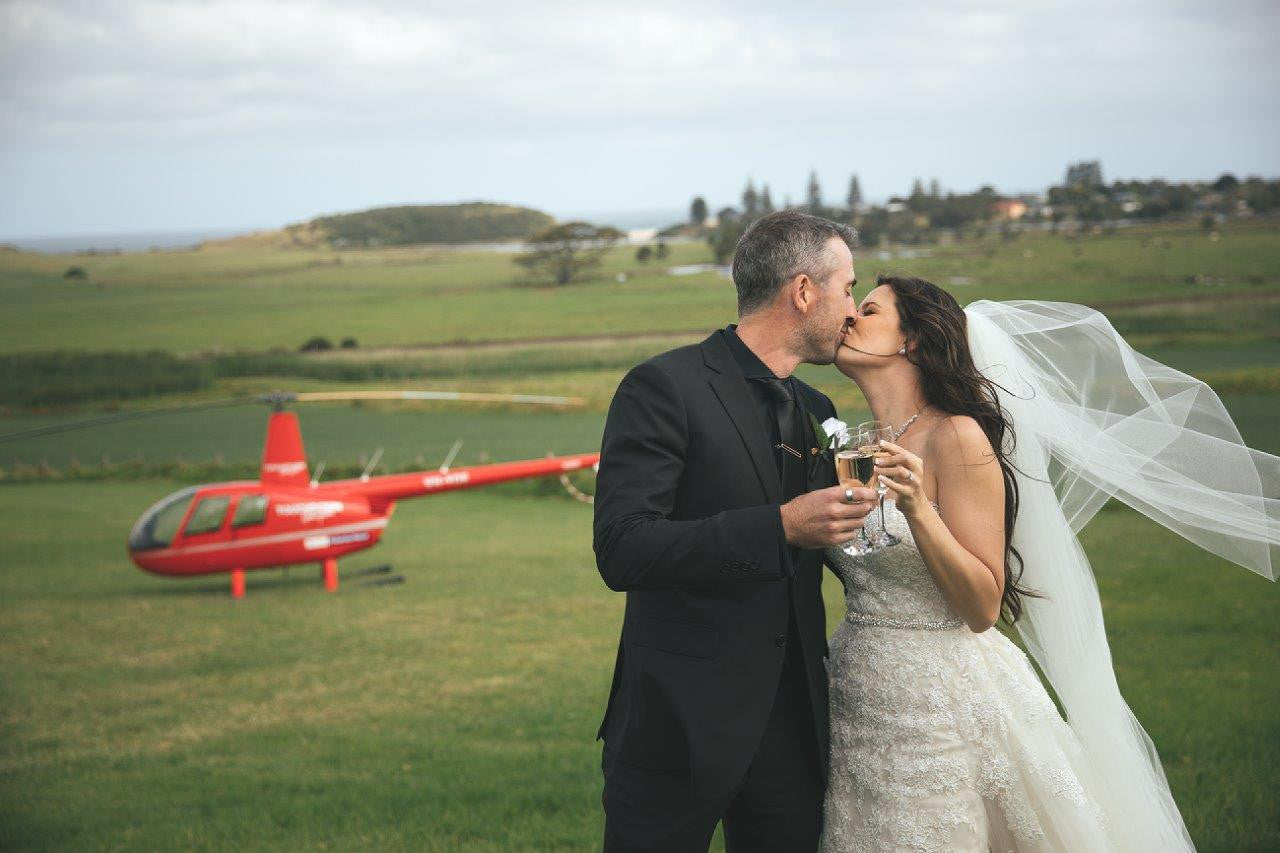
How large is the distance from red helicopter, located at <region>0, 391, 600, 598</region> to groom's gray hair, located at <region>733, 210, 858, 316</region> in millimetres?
13420

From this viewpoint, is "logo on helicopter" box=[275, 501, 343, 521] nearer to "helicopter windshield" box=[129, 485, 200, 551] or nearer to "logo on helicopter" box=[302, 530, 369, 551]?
"logo on helicopter" box=[302, 530, 369, 551]

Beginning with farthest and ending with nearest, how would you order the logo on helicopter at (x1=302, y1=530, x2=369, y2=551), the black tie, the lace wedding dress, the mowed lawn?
the logo on helicopter at (x1=302, y1=530, x2=369, y2=551) → the mowed lawn → the lace wedding dress → the black tie

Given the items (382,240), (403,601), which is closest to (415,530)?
(403,601)

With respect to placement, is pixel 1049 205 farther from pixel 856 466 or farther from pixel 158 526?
pixel 856 466

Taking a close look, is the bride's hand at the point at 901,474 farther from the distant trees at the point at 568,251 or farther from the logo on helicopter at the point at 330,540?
the distant trees at the point at 568,251

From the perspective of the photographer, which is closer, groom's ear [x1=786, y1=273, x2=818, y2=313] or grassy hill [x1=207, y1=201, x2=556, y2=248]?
groom's ear [x1=786, y1=273, x2=818, y2=313]

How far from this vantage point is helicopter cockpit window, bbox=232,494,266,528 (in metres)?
16.7

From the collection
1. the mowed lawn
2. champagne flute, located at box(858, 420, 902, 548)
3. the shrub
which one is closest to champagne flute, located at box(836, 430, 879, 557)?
champagne flute, located at box(858, 420, 902, 548)

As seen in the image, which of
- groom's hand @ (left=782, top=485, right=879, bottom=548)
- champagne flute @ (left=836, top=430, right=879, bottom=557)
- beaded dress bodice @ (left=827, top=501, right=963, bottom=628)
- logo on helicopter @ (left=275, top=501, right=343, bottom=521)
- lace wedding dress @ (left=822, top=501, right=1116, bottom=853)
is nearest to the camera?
groom's hand @ (left=782, top=485, right=879, bottom=548)

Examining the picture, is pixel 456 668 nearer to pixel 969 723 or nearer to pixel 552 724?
pixel 552 724

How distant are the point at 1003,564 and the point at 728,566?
107 centimetres

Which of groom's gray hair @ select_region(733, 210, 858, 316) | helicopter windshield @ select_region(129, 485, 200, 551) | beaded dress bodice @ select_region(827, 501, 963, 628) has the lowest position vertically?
helicopter windshield @ select_region(129, 485, 200, 551)

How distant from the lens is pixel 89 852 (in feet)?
20.1

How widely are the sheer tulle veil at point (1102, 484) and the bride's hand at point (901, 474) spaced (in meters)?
0.94
